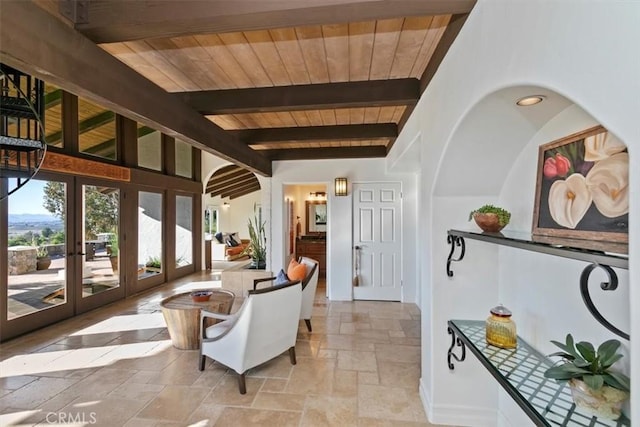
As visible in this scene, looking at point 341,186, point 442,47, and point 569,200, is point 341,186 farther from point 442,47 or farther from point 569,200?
point 569,200

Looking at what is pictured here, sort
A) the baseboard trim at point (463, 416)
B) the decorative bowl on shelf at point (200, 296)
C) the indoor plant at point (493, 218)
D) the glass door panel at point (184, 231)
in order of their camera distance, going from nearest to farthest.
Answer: the indoor plant at point (493, 218) < the baseboard trim at point (463, 416) < the decorative bowl on shelf at point (200, 296) < the glass door panel at point (184, 231)

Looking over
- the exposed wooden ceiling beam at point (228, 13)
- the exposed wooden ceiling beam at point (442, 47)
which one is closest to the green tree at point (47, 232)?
the exposed wooden ceiling beam at point (228, 13)

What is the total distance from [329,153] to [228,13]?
379cm

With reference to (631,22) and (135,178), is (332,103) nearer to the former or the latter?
(631,22)

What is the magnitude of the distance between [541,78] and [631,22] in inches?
12.8

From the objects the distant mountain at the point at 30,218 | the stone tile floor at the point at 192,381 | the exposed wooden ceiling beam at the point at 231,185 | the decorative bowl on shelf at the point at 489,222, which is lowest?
the stone tile floor at the point at 192,381

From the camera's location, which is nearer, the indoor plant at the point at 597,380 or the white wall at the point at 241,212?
the indoor plant at the point at 597,380

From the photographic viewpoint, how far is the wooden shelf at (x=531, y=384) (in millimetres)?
1010

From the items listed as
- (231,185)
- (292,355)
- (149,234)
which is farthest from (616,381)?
(231,185)

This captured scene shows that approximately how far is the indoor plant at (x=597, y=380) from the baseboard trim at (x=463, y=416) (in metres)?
1.34

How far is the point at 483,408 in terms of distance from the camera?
2086 mm

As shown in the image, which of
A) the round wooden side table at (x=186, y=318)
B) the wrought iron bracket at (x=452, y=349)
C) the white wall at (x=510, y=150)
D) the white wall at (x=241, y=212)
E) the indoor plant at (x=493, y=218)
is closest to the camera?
the white wall at (x=510, y=150)

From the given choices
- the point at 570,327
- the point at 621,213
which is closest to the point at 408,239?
the point at 570,327

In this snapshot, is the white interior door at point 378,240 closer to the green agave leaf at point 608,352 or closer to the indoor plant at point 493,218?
the indoor plant at point 493,218
